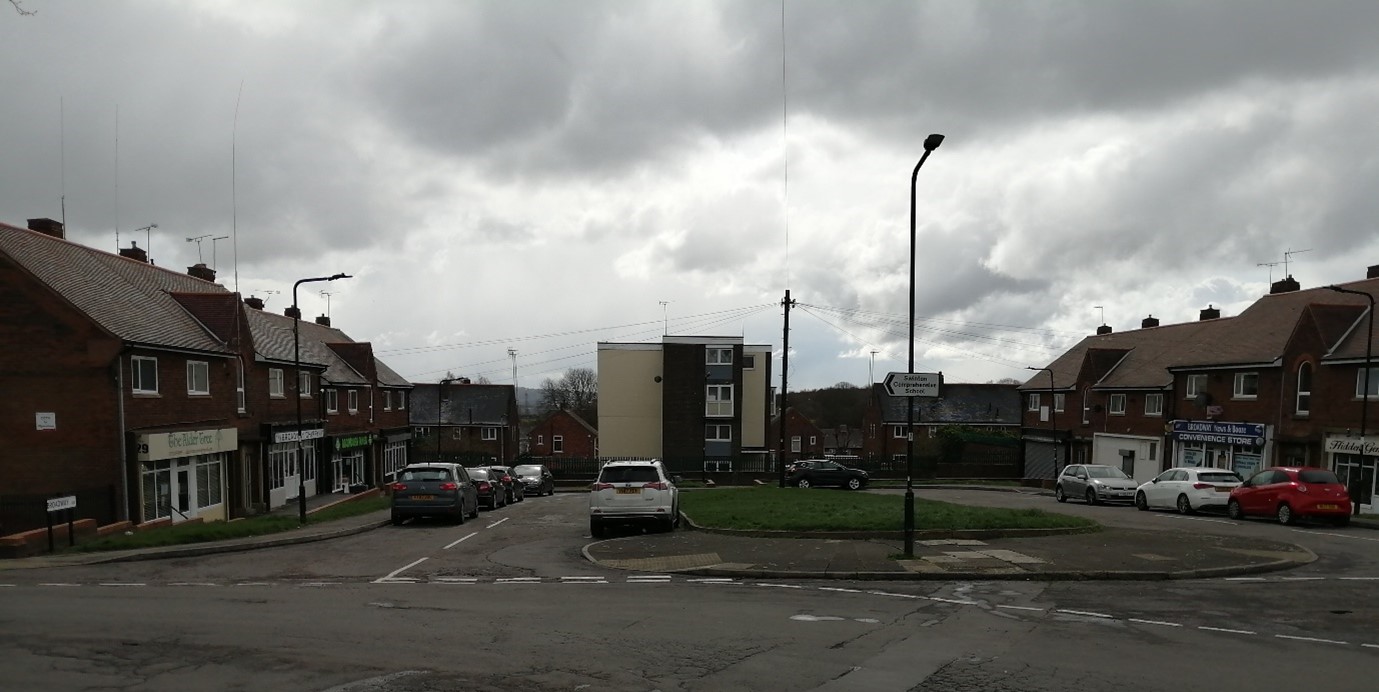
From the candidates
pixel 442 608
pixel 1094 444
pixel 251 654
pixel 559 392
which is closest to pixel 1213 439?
pixel 1094 444

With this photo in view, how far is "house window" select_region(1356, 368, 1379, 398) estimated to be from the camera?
2992 cm

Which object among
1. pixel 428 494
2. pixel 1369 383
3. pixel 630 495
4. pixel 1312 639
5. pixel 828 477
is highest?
pixel 1369 383

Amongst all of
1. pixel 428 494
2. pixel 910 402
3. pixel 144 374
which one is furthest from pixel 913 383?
pixel 144 374

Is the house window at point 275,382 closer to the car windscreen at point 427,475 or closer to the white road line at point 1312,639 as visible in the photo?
the car windscreen at point 427,475

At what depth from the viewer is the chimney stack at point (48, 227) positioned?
28078 millimetres

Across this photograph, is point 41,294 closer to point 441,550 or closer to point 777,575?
point 441,550

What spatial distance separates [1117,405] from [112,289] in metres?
45.4

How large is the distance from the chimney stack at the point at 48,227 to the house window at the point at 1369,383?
43.2 meters

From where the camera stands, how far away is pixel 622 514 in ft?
64.1

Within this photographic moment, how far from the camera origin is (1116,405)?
47.4m

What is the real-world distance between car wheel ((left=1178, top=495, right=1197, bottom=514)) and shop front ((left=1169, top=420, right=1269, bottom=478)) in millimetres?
7872

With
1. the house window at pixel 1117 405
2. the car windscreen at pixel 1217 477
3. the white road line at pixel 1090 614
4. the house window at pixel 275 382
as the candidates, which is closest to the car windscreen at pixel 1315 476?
the car windscreen at pixel 1217 477

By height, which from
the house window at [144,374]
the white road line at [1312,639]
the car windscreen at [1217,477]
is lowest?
the car windscreen at [1217,477]

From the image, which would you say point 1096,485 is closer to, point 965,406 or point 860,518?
point 860,518
